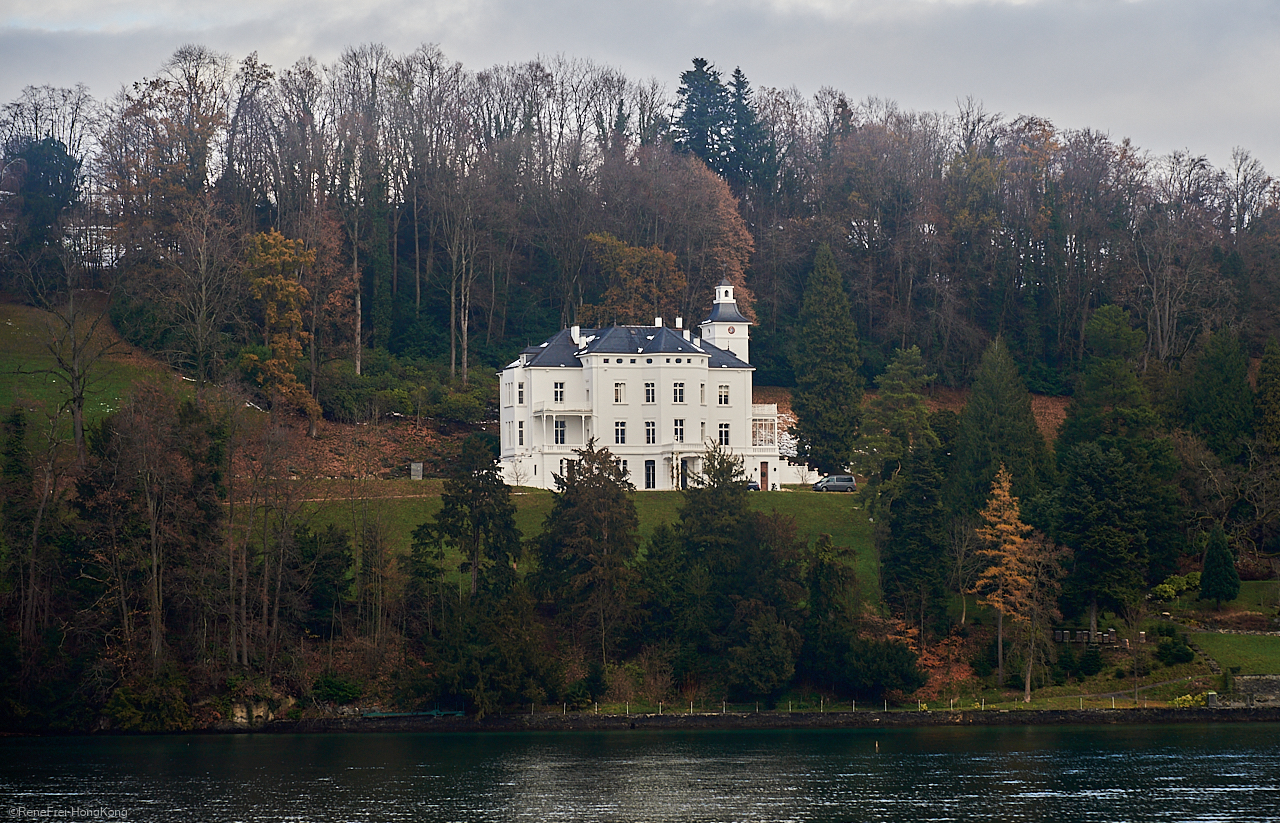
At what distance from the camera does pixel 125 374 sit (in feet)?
238

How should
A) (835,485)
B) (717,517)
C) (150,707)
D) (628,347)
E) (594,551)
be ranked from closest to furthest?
1. (150,707)
2. (594,551)
3. (717,517)
4. (835,485)
5. (628,347)

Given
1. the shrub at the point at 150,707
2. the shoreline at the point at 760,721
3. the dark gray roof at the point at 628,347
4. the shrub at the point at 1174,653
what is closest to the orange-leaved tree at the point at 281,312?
the dark gray roof at the point at 628,347

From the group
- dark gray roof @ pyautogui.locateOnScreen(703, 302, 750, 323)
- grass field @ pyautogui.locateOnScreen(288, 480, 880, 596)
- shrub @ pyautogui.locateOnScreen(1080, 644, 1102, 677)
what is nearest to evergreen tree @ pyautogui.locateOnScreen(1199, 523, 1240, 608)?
shrub @ pyautogui.locateOnScreen(1080, 644, 1102, 677)

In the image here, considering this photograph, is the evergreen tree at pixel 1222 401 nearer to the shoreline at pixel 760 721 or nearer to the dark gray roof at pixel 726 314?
the shoreline at pixel 760 721

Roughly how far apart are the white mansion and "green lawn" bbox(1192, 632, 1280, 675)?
24326mm

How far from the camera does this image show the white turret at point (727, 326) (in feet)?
260

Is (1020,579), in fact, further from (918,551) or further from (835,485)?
(835,485)

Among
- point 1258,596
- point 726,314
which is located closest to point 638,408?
point 726,314

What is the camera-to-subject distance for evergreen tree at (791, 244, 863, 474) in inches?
2977

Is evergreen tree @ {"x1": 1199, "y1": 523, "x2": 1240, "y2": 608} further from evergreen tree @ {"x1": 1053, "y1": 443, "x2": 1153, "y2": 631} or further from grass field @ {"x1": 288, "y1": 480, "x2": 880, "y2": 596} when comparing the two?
grass field @ {"x1": 288, "y1": 480, "x2": 880, "y2": 596}

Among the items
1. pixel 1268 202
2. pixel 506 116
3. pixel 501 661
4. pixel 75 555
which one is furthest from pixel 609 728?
pixel 1268 202

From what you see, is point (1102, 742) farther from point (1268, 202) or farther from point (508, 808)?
point (1268, 202)

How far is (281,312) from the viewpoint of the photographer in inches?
2992

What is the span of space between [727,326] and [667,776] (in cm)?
→ 4169
